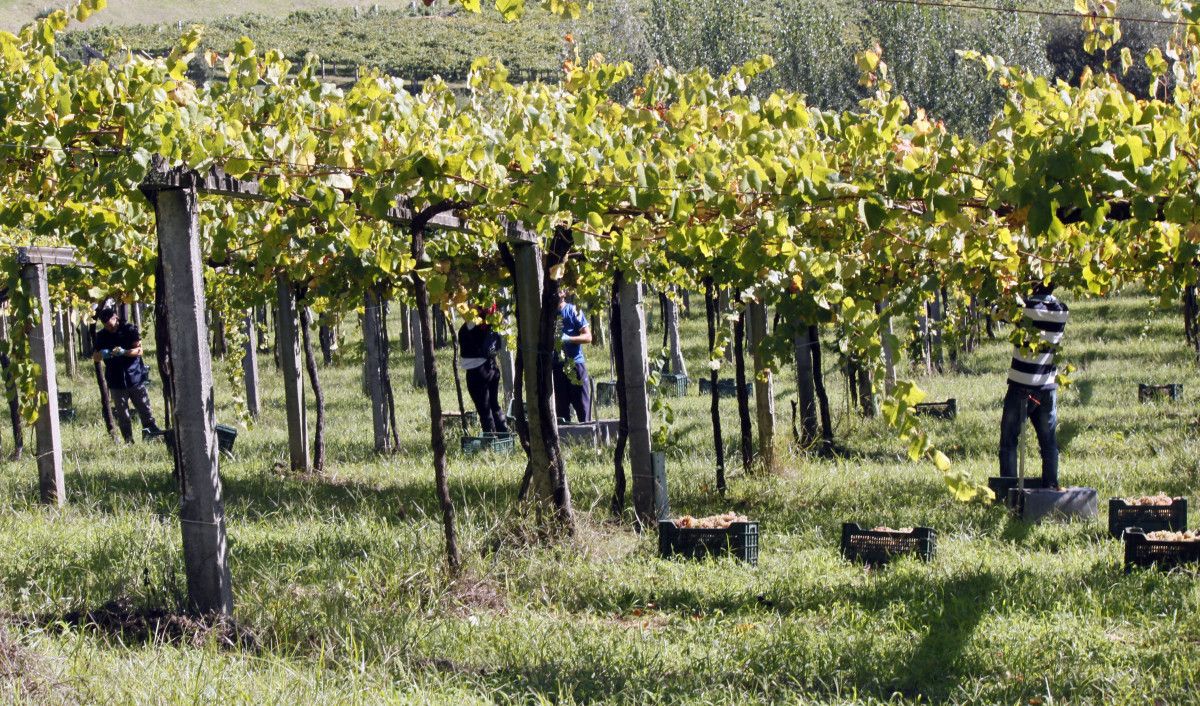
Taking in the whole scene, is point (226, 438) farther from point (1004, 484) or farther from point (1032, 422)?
point (1032, 422)

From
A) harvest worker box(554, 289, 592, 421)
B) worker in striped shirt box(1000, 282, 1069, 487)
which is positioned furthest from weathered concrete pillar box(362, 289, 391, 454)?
worker in striped shirt box(1000, 282, 1069, 487)

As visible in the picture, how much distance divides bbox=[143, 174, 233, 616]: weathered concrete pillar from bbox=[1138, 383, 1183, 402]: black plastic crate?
1105 centimetres

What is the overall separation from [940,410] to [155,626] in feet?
29.3

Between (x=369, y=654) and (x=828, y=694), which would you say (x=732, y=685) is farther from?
(x=369, y=654)

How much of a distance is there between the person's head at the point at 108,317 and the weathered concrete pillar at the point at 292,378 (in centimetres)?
297

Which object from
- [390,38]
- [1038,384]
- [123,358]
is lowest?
[1038,384]

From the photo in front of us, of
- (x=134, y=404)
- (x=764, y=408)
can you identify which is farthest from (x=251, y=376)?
(x=764, y=408)

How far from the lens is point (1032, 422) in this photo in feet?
24.8

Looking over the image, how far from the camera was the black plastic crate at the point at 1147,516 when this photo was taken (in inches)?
249

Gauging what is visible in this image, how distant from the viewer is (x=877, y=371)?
4.04 meters

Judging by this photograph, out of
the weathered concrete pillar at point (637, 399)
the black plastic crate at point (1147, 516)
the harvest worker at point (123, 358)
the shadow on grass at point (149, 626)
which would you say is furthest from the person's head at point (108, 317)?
the black plastic crate at point (1147, 516)

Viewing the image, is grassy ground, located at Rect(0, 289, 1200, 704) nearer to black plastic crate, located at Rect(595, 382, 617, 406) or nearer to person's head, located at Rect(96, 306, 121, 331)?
person's head, located at Rect(96, 306, 121, 331)

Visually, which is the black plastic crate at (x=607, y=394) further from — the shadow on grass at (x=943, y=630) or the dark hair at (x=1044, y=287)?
the shadow on grass at (x=943, y=630)

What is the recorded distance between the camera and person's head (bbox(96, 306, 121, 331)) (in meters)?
11.4
